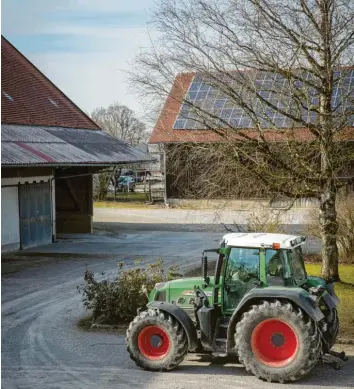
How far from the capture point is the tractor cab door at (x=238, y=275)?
9211 millimetres

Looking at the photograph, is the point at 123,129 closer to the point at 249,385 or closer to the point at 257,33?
the point at 257,33

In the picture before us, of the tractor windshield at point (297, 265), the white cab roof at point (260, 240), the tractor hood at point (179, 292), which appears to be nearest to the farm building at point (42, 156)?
the tractor hood at point (179, 292)

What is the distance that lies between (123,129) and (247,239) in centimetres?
5971

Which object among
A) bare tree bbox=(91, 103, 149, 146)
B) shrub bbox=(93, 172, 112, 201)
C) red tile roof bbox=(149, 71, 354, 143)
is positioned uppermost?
bare tree bbox=(91, 103, 149, 146)

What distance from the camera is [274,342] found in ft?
28.9

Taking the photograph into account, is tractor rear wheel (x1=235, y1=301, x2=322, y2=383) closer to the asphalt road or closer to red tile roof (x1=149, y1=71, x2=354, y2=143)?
the asphalt road

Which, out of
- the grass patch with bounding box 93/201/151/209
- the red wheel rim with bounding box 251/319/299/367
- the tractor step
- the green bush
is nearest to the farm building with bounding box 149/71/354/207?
the green bush

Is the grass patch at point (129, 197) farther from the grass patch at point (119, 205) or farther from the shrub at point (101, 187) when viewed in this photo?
the grass patch at point (119, 205)

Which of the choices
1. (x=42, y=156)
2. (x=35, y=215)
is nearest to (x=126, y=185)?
(x=35, y=215)

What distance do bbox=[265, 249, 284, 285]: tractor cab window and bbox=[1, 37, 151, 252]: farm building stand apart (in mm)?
12534

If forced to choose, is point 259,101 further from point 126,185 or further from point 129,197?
point 126,185

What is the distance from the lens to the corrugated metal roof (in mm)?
21844

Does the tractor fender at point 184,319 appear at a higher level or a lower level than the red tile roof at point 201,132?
lower

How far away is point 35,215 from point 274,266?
16.3m
